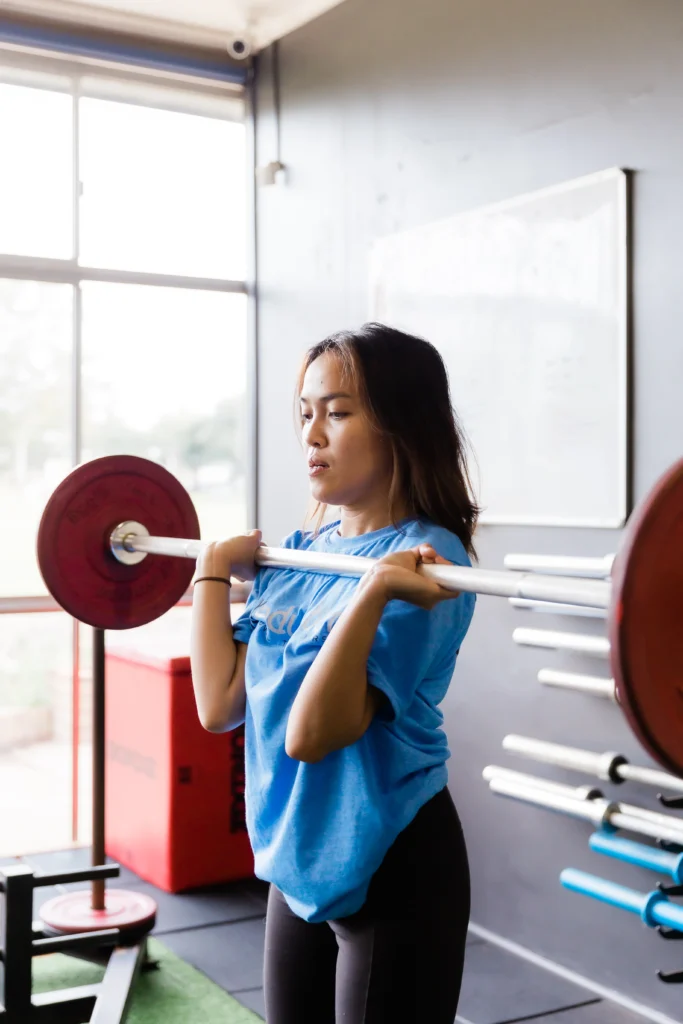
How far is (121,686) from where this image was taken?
3.72 meters

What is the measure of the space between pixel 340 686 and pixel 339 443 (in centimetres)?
35

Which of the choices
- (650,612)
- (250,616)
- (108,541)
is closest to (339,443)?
(250,616)

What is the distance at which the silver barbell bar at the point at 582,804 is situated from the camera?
92.7 inches

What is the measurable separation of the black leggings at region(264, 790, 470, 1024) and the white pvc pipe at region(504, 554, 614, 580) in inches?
48.1

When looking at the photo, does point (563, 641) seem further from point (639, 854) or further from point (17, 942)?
point (17, 942)

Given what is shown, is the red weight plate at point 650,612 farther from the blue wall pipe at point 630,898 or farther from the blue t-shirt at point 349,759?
the blue wall pipe at point 630,898

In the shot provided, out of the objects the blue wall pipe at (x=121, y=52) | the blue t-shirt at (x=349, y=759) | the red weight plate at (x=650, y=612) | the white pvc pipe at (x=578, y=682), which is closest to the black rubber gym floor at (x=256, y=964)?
the white pvc pipe at (x=578, y=682)

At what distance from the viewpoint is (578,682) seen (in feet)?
8.46

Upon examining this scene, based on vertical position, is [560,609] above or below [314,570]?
below

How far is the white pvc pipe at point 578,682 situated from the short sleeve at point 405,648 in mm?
1247

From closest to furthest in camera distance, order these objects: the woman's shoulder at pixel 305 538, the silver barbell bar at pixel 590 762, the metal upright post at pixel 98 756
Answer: the woman's shoulder at pixel 305 538, the silver barbell bar at pixel 590 762, the metal upright post at pixel 98 756

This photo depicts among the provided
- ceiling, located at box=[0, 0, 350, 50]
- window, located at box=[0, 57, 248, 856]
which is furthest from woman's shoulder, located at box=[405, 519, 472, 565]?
ceiling, located at box=[0, 0, 350, 50]

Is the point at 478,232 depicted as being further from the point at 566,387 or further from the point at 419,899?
the point at 419,899

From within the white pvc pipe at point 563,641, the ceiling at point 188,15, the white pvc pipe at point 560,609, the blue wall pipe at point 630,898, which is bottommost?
the blue wall pipe at point 630,898
